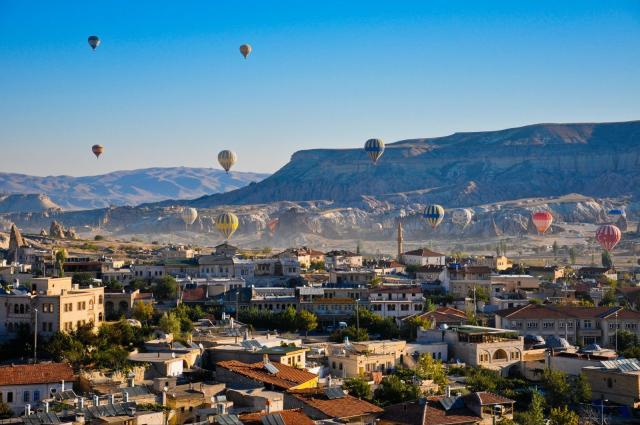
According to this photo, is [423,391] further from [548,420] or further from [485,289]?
[485,289]

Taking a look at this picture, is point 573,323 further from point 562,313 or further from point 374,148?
point 374,148

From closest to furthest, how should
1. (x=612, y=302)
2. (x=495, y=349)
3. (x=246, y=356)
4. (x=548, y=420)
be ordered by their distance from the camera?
(x=548, y=420) < (x=246, y=356) < (x=495, y=349) < (x=612, y=302)

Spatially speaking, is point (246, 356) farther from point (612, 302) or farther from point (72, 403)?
point (612, 302)

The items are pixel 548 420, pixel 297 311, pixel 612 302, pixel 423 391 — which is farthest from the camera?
pixel 612 302

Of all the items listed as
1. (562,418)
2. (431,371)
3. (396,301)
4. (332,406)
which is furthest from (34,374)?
(396,301)

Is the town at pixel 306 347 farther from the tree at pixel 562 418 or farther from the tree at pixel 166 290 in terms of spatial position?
the tree at pixel 166 290

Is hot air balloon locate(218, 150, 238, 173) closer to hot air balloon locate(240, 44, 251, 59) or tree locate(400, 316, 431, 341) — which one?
hot air balloon locate(240, 44, 251, 59)

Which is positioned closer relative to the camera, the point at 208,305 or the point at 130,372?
the point at 130,372

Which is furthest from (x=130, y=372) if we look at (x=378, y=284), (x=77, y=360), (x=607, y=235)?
(x=607, y=235)
